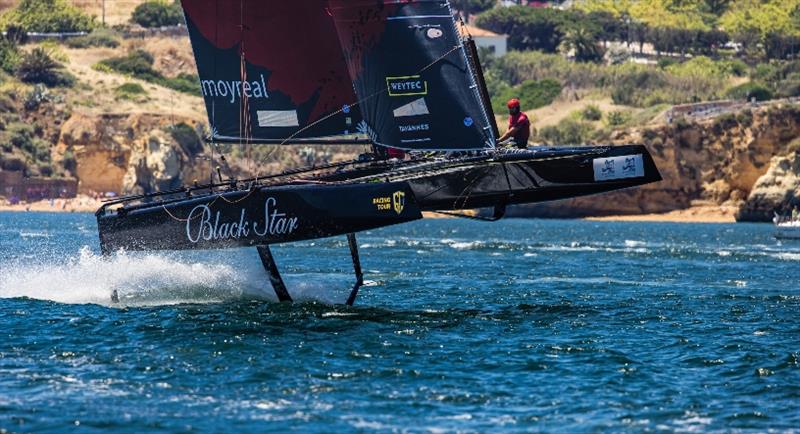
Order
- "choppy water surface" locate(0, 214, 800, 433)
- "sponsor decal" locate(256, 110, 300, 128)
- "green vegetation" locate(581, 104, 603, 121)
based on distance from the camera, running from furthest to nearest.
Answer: "green vegetation" locate(581, 104, 603, 121), "sponsor decal" locate(256, 110, 300, 128), "choppy water surface" locate(0, 214, 800, 433)

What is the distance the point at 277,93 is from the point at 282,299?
386 centimetres

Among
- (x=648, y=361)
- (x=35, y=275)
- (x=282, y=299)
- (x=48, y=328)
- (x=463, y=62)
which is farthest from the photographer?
(x=35, y=275)

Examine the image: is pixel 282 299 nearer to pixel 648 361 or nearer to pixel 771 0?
pixel 648 361

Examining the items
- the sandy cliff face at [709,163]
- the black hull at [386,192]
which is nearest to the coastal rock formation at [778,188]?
the sandy cliff face at [709,163]

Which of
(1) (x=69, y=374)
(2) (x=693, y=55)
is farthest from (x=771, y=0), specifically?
(1) (x=69, y=374)

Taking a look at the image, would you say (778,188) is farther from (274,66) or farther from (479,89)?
(479,89)

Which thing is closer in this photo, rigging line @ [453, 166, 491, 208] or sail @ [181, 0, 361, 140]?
rigging line @ [453, 166, 491, 208]

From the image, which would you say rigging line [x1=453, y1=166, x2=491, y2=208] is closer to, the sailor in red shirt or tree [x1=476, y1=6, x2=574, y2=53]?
the sailor in red shirt

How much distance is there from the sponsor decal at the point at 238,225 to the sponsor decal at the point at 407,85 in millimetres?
2778

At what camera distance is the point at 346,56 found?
25.9m

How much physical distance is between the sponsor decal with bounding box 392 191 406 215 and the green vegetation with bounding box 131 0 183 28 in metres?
126

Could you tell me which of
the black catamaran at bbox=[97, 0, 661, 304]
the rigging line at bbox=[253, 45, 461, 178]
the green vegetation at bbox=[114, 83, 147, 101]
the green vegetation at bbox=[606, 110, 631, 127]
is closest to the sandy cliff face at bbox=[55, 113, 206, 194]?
the green vegetation at bbox=[114, 83, 147, 101]

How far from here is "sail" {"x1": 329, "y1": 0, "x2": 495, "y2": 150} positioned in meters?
24.9

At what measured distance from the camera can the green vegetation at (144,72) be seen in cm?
12156
